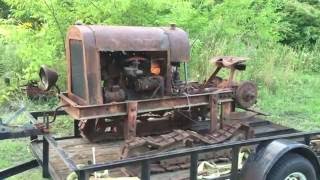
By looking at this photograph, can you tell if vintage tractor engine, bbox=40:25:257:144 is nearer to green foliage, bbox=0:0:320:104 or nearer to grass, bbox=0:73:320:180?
grass, bbox=0:73:320:180

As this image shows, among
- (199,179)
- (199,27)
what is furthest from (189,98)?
(199,27)

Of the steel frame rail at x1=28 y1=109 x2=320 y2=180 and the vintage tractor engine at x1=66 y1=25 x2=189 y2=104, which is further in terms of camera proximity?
the vintage tractor engine at x1=66 y1=25 x2=189 y2=104

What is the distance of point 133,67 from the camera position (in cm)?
556

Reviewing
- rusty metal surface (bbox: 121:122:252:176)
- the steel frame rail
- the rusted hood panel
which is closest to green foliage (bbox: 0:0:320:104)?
the rusted hood panel

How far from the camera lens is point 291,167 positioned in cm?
459

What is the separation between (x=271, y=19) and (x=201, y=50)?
2107 mm

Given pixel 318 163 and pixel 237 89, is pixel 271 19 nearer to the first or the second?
pixel 237 89

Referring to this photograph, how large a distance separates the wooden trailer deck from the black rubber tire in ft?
3.08

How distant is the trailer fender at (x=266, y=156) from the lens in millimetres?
4402

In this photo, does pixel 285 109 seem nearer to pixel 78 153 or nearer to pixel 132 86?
pixel 132 86

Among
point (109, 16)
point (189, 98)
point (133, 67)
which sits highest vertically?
point (109, 16)

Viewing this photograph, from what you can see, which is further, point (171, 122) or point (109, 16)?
point (109, 16)

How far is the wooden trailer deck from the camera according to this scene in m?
5.24

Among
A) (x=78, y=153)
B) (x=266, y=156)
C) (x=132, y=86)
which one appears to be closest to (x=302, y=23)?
(x=132, y=86)
